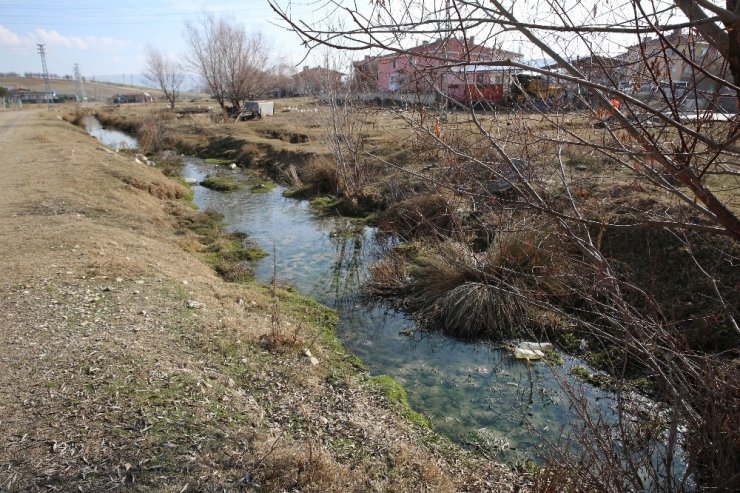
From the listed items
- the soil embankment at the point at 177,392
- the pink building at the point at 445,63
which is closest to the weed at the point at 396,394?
the soil embankment at the point at 177,392

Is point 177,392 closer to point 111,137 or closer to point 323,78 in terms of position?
point 323,78

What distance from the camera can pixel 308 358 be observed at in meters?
5.72

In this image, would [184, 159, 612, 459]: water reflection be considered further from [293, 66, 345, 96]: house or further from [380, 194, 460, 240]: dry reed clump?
[293, 66, 345, 96]: house

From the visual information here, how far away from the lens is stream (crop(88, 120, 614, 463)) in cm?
503

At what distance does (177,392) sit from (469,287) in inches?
169

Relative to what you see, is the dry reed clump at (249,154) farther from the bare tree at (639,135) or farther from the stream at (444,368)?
the bare tree at (639,135)

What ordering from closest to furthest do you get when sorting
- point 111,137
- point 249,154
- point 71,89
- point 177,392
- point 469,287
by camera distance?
point 177,392, point 469,287, point 249,154, point 111,137, point 71,89

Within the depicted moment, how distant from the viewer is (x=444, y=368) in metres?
6.25

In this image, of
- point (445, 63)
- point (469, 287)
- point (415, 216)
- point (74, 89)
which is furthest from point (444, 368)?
point (74, 89)

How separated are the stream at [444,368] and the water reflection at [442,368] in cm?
1

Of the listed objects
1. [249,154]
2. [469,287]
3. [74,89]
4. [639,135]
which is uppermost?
[74,89]

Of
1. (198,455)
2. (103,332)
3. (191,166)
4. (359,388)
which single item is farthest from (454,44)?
(191,166)

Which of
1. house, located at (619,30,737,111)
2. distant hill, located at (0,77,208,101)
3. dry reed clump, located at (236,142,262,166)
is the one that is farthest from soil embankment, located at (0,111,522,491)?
distant hill, located at (0,77,208,101)

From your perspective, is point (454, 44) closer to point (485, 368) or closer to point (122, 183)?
point (485, 368)
